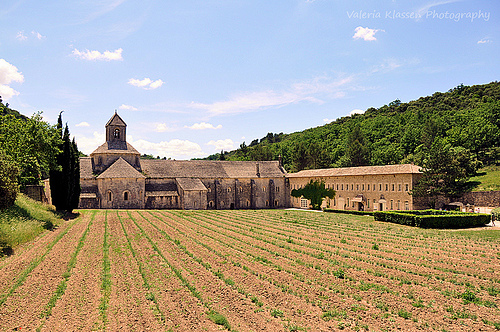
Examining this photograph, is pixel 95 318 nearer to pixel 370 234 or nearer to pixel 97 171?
pixel 370 234

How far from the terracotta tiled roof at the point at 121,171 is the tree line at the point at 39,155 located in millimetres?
10324

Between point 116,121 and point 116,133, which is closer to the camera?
point 116,121

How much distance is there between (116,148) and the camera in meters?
57.2

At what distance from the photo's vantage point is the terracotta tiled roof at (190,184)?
177ft

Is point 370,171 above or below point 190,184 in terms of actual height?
above

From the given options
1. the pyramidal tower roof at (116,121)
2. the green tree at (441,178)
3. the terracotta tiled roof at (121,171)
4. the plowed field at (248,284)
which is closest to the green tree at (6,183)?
the plowed field at (248,284)

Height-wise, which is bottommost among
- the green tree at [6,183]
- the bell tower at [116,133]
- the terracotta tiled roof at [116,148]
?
the green tree at [6,183]

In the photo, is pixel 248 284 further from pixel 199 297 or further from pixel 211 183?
pixel 211 183

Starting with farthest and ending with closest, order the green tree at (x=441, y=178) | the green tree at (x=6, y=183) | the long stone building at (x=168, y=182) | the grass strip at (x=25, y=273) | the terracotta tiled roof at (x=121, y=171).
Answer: the long stone building at (x=168, y=182) < the terracotta tiled roof at (x=121, y=171) < the green tree at (x=441, y=178) < the green tree at (x=6, y=183) < the grass strip at (x=25, y=273)

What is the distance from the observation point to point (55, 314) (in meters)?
10.8

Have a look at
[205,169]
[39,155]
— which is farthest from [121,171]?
[39,155]

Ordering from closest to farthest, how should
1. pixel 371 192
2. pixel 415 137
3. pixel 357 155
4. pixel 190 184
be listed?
pixel 371 192
pixel 190 184
pixel 415 137
pixel 357 155

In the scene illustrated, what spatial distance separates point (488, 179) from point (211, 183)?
47199mm

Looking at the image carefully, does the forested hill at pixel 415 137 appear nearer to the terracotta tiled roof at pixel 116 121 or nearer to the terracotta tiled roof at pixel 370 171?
the terracotta tiled roof at pixel 370 171
